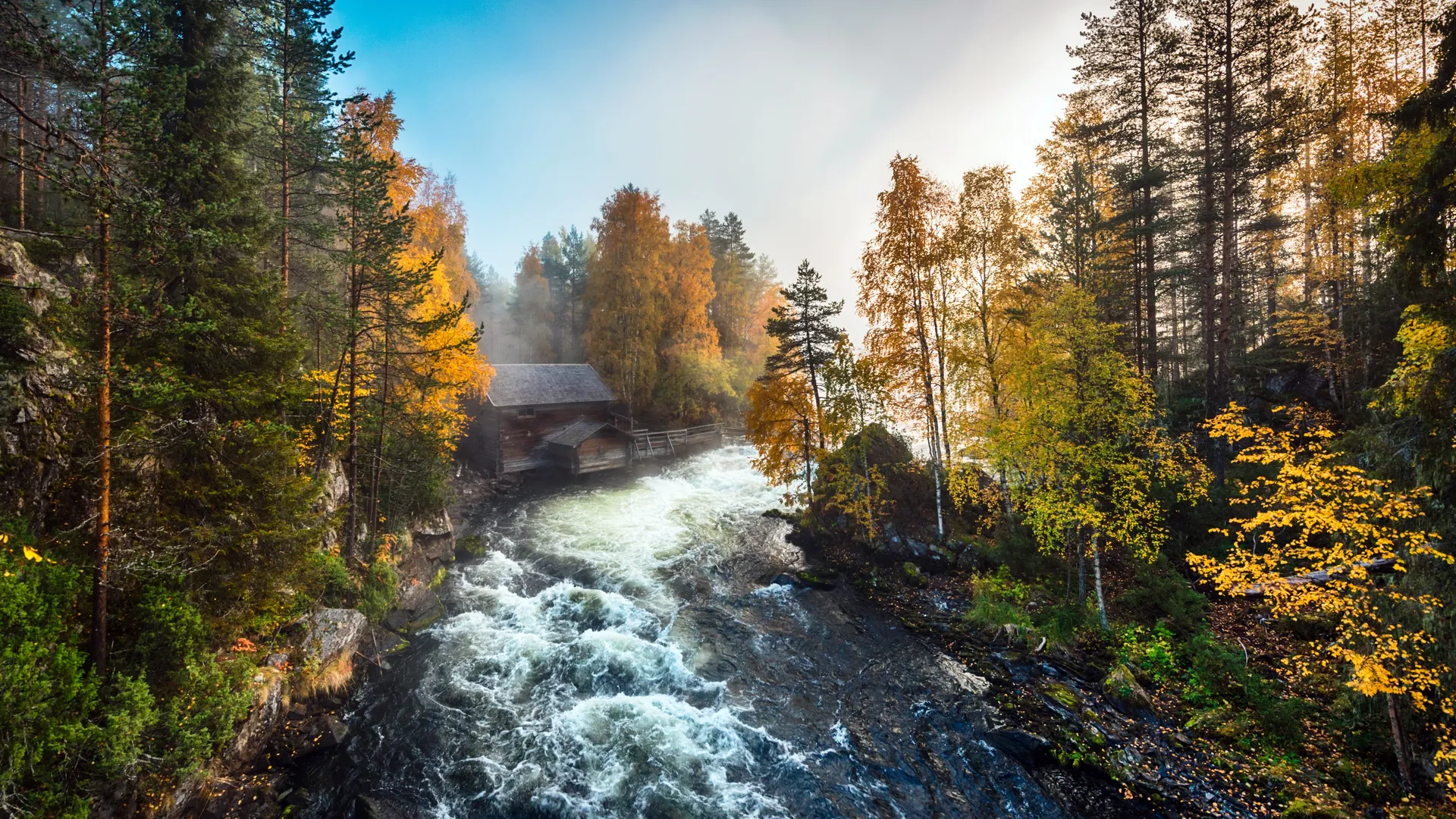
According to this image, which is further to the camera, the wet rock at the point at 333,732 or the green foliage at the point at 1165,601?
the green foliage at the point at 1165,601

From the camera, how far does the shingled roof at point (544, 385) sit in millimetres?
31891

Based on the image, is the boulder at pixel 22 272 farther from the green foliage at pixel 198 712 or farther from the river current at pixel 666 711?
the river current at pixel 666 711

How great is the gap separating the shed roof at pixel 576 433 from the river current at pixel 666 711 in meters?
13.8

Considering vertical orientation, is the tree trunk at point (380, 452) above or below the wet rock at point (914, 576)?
above

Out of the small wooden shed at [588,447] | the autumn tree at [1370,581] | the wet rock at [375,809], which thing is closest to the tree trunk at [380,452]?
the wet rock at [375,809]

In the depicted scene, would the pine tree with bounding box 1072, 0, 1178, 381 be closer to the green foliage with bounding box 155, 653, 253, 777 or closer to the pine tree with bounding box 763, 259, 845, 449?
the pine tree with bounding box 763, 259, 845, 449

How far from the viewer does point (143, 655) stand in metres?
7.33

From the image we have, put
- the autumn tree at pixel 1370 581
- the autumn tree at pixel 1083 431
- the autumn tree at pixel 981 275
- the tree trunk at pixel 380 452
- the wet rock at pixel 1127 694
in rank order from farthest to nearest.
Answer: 1. the autumn tree at pixel 981 275
2. the tree trunk at pixel 380 452
3. the autumn tree at pixel 1083 431
4. the wet rock at pixel 1127 694
5. the autumn tree at pixel 1370 581

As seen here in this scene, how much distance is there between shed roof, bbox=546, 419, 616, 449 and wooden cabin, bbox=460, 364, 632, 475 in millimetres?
48

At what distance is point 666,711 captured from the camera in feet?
36.2

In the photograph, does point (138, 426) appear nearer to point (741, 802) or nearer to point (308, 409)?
point (308, 409)

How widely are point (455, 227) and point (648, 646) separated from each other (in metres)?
39.0

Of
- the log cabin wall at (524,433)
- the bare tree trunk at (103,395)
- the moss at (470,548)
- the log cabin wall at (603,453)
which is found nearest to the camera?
the bare tree trunk at (103,395)

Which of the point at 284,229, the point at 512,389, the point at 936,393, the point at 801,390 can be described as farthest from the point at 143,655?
the point at 512,389
